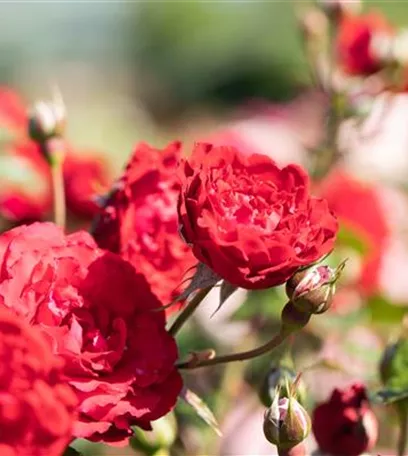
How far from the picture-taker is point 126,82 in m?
8.23

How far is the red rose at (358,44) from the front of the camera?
168cm

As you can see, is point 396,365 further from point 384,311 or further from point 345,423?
point 384,311

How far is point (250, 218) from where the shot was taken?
2.79ft

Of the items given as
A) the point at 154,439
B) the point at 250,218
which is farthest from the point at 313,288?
the point at 154,439

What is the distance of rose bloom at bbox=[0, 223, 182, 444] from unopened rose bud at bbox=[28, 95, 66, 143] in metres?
0.32

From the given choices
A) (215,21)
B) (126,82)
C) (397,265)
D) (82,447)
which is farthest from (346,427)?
(215,21)

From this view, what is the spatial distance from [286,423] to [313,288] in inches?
3.7

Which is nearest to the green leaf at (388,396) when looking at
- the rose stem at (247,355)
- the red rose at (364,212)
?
the rose stem at (247,355)

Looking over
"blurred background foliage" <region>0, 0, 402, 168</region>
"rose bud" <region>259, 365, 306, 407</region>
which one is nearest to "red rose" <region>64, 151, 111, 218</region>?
"rose bud" <region>259, 365, 306, 407</region>

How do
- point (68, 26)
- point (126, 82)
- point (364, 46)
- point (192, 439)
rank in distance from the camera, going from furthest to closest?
point (68, 26)
point (126, 82)
point (364, 46)
point (192, 439)

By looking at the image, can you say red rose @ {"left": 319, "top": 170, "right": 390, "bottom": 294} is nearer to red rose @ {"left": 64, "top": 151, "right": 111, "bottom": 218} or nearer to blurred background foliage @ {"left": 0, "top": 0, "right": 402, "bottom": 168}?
red rose @ {"left": 64, "top": 151, "right": 111, "bottom": 218}

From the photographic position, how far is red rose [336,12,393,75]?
1682mm

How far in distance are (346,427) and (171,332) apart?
0.65 feet

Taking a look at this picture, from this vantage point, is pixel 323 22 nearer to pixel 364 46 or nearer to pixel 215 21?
pixel 364 46
